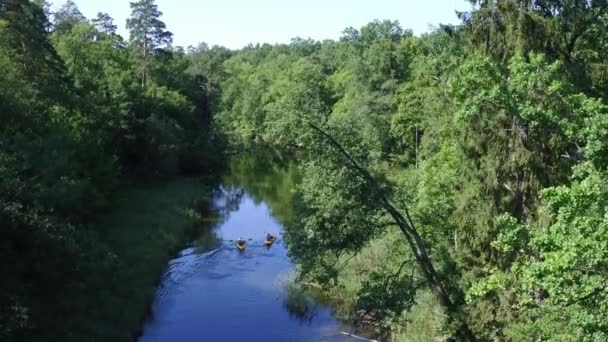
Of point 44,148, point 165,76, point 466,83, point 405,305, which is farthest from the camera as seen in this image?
point 165,76

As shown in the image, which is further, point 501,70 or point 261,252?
point 261,252

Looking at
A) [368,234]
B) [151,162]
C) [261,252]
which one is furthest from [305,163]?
[151,162]

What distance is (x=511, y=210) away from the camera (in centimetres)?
1617

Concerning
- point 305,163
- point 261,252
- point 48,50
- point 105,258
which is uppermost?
point 48,50

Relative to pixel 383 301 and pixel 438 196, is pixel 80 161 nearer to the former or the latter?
pixel 438 196

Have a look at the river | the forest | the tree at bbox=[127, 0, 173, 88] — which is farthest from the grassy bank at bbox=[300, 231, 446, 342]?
the tree at bbox=[127, 0, 173, 88]

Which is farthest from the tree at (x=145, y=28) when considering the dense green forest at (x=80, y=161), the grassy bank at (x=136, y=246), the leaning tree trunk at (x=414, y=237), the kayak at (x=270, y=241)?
the leaning tree trunk at (x=414, y=237)

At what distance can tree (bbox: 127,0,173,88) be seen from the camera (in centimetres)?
5791

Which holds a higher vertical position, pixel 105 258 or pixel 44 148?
pixel 44 148

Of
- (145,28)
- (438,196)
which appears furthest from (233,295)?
(145,28)

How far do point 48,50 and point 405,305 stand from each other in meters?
26.2

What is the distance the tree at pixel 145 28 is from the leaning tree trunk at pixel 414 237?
154ft

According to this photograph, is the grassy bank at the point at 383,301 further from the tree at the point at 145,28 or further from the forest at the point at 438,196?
the tree at the point at 145,28

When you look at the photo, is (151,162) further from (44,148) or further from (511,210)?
(511,210)
